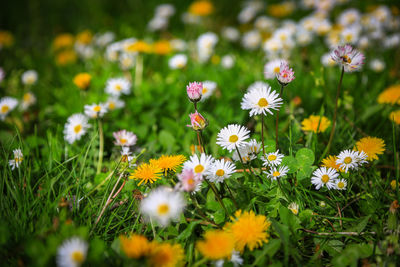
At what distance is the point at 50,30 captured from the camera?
11.9 ft

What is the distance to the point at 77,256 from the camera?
2.61ft

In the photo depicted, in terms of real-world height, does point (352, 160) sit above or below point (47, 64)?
below

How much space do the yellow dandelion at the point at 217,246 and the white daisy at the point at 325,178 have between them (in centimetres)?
42

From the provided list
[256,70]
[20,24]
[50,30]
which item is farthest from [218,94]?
[20,24]

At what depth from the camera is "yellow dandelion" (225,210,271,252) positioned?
0.97 metres

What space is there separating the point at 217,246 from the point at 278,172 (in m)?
0.38

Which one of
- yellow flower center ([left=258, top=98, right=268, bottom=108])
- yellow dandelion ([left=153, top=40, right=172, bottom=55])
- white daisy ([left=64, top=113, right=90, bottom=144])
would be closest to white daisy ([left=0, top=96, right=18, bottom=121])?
white daisy ([left=64, top=113, right=90, bottom=144])

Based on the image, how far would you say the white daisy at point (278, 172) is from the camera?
1.11 meters

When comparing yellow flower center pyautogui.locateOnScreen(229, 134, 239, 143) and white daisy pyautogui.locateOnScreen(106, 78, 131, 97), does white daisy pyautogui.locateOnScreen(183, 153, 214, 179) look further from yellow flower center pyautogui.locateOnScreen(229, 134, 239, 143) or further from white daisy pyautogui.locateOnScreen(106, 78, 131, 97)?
white daisy pyautogui.locateOnScreen(106, 78, 131, 97)

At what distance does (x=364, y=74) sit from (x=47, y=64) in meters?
2.70

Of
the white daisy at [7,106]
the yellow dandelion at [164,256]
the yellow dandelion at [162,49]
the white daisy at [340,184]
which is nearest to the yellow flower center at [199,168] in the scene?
the yellow dandelion at [164,256]

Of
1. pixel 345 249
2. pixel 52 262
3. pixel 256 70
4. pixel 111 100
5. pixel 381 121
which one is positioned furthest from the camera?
pixel 256 70

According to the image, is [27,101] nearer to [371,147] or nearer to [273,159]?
[273,159]

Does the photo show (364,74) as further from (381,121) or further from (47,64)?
(47,64)
